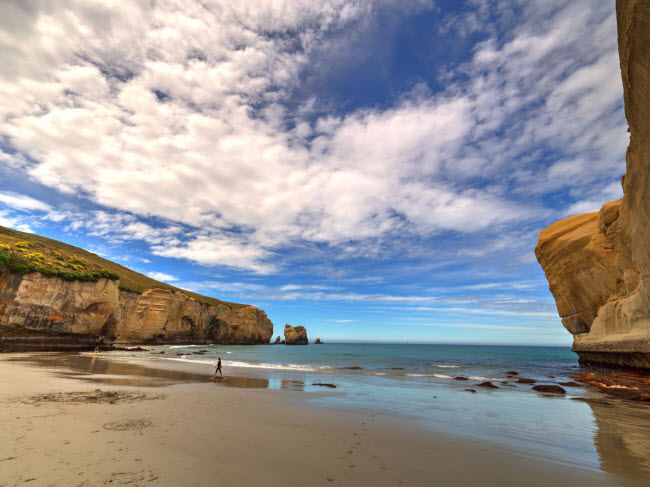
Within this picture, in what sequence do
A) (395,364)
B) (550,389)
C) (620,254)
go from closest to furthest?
1. (550,389)
2. (620,254)
3. (395,364)

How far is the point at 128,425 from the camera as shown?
7777mm

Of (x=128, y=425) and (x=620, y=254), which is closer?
(x=128, y=425)

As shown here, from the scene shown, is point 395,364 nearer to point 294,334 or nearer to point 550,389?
point 550,389

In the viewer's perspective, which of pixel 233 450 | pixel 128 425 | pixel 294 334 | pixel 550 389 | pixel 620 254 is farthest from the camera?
pixel 294 334

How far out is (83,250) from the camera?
10000 cm

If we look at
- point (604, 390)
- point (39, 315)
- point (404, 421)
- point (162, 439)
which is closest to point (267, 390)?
point (404, 421)

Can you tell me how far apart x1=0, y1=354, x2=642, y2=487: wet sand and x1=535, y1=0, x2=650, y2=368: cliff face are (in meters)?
15.0

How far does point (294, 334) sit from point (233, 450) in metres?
151

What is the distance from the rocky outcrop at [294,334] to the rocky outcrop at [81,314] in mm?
69571

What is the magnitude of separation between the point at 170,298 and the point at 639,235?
86.1 meters

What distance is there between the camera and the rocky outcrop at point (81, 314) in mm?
38688

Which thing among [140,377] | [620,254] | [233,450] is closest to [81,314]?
[140,377]

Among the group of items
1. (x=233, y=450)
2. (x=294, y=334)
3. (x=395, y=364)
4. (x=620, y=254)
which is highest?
(x=620, y=254)

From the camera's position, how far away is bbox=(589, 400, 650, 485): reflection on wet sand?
20.7 feet
